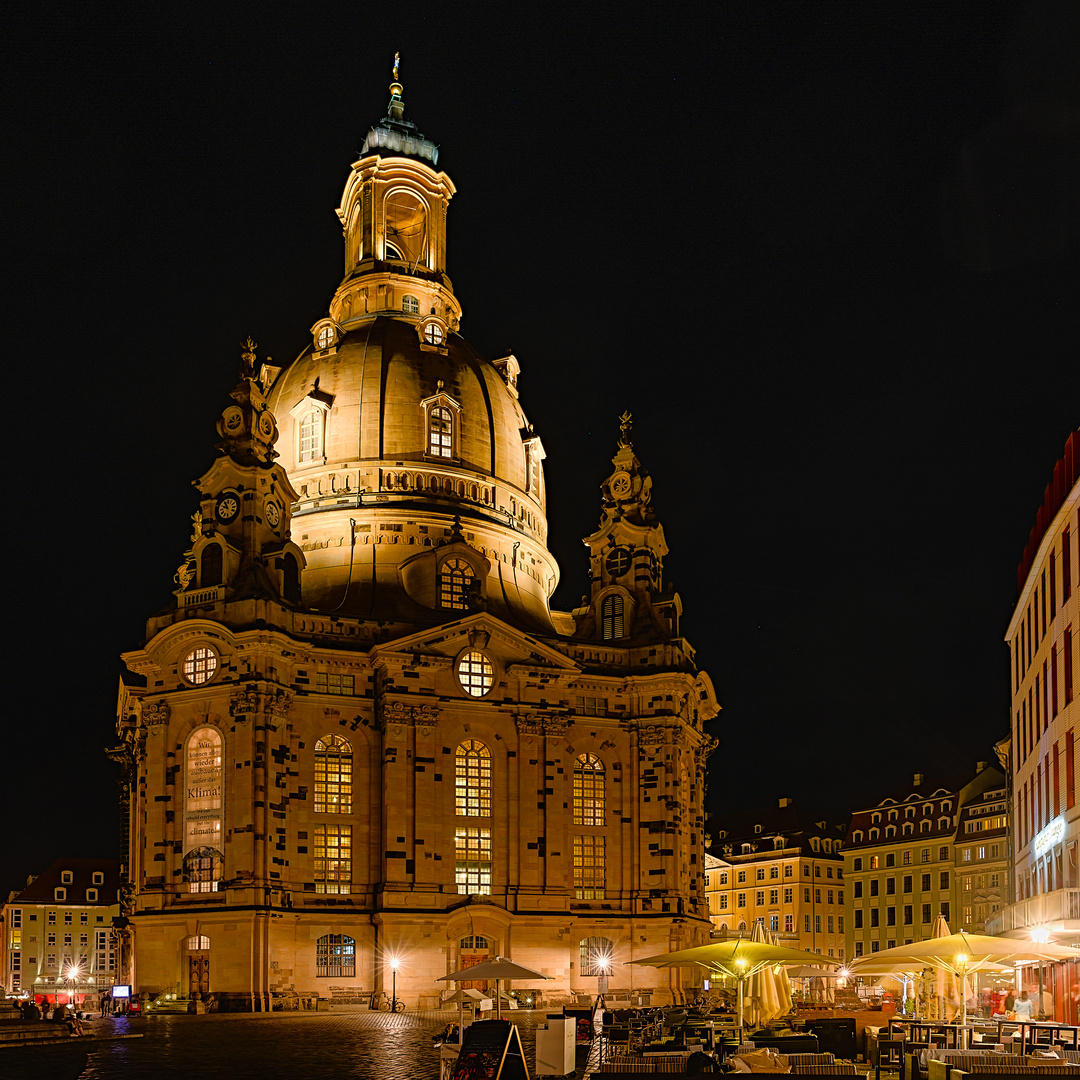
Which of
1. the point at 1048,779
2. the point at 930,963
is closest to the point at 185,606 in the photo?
the point at 1048,779

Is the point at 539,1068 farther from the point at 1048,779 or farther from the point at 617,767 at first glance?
the point at 617,767

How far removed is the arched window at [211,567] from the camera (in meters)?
79.1

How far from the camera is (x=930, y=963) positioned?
38125 mm

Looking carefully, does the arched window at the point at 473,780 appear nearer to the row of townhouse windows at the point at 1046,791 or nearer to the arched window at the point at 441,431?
the arched window at the point at 441,431

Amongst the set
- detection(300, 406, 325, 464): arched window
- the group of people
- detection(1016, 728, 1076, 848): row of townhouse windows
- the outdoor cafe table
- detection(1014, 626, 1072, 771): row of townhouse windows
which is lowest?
the group of people

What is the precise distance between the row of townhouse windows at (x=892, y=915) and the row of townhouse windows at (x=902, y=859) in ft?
11.1

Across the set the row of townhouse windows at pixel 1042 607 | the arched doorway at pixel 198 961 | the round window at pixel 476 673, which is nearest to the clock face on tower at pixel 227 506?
the round window at pixel 476 673

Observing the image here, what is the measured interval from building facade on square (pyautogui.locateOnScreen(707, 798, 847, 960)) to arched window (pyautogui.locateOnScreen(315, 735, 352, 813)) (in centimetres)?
6623

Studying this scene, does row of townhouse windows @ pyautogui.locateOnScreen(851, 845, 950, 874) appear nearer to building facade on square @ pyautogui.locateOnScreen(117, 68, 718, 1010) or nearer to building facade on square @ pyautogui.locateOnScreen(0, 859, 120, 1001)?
building facade on square @ pyautogui.locateOnScreen(117, 68, 718, 1010)

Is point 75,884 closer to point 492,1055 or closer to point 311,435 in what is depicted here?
point 311,435

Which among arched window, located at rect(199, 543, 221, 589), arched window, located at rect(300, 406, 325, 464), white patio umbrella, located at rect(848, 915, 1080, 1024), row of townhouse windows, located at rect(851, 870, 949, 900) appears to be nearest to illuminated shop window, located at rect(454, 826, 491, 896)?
arched window, located at rect(199, 543, 221, 589)

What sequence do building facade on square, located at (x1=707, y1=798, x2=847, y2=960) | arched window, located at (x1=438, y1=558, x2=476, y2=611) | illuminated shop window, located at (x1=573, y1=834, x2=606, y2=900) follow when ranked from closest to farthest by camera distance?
illuminated shop window, located at (x1=573, y1=834, x2=606, y2=900)
arched window, located at (x1=438, y1=558, x2=476, y2=611)
building facade on square, located at (x1=707, y1=798, x2=847, y2=960)

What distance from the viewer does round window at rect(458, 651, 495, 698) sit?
80.7 m

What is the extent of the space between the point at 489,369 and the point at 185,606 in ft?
86.3
